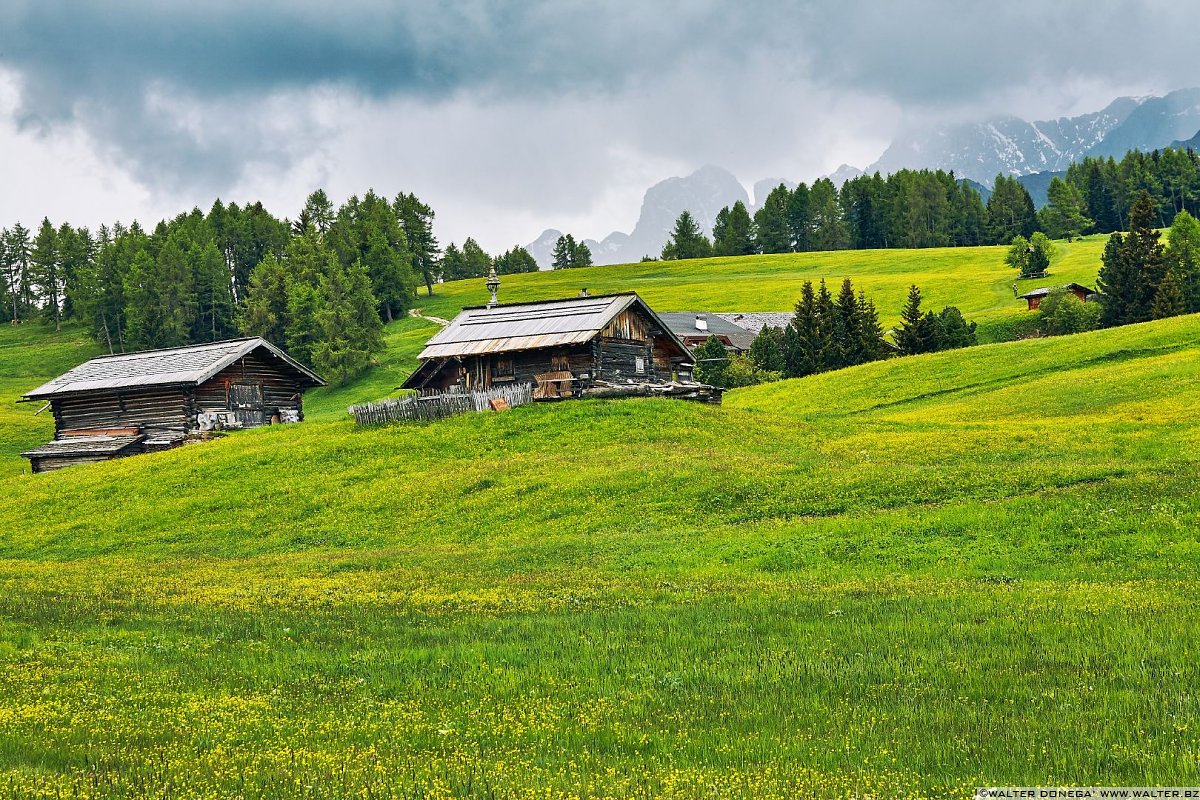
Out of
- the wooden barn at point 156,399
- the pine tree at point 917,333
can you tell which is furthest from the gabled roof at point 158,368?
the pine tree at point 917,333

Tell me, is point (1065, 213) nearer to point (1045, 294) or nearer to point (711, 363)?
point (1045, 294)

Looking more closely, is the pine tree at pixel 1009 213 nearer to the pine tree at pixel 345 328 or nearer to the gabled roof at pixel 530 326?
the pine tree at pixel 345 328

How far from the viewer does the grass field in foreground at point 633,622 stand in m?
7.48

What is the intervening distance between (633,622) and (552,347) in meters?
34.4

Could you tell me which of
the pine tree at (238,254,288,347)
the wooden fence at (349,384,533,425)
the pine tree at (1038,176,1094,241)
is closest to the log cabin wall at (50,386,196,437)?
the wooden fence at (349,384,533,425)

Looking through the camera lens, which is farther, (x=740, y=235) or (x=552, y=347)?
(x=740, y=235)

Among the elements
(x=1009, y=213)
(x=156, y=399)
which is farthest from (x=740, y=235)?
(x=156, y=399)

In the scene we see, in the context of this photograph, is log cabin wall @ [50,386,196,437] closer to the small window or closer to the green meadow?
the small window

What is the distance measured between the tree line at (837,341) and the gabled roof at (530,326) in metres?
27.6

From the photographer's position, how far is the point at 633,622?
44.2 ft

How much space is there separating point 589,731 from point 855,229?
626ft

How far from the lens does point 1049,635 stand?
440 inches

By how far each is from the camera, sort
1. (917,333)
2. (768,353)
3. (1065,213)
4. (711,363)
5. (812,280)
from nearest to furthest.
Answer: (917,333) → (711,363) → (768,353) → (812,280) → (1065,213)

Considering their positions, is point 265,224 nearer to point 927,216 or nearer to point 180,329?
point 180,329
